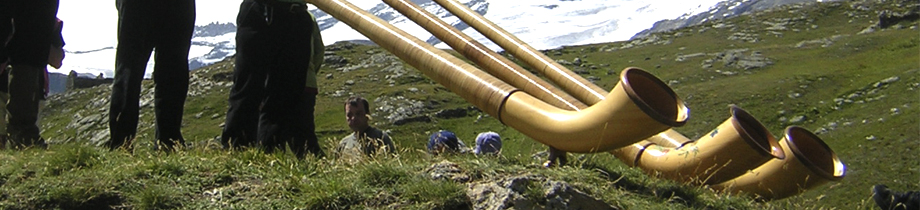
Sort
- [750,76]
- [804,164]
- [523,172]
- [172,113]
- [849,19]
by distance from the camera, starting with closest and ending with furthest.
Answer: [523,172] → [804,164] → [172,113] → [750,76] → [849,19]

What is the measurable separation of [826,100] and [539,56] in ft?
180

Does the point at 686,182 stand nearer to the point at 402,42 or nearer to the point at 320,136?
the point at 402,42

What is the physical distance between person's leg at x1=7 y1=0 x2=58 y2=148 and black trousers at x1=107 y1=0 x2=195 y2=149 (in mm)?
742

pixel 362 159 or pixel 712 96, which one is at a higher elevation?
pixel 362 159

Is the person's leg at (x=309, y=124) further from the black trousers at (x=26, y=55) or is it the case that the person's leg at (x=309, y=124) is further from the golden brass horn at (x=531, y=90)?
the black trousers at (x=26, y=55)

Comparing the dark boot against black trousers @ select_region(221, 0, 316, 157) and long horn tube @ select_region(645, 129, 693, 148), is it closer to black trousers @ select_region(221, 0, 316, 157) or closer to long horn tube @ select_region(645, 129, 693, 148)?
black trousers @ select_region(221, 0, 316, 157)

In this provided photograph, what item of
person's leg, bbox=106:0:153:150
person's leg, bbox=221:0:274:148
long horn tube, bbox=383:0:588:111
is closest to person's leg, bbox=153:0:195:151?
person's leg, bbox=106:0:153:150

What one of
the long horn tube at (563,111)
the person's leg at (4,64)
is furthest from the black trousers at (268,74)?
the person's leg at (4,64)

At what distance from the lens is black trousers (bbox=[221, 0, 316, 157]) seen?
8227 millimetres

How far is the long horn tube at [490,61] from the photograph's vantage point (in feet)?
23.7

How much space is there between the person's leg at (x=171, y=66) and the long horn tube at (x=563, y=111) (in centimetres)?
162

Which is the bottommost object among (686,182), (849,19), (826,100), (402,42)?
(849,19)

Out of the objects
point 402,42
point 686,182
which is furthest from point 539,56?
point 686,182

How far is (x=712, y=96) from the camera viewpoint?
6612 cm
